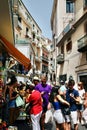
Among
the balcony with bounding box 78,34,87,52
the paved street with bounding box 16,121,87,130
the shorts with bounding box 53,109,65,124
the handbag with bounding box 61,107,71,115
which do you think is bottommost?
the paved street with bounding box 16,121,87,130

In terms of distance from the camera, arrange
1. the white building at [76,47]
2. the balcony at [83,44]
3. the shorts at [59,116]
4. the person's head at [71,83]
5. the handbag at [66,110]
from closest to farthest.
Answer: the shorts at [59,116], the handbag at [66,110], the person's head at [71,83], the balcony at [83,44], the white building at [76,47]

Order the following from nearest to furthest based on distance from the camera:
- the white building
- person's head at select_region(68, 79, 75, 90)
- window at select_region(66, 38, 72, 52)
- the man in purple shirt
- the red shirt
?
1. the red shirt
2. person's head at select_region(68, 79, 75, 90)
3. the man in purple shirt
4. the white building
5. window at select_region(66, 38, 72, 52)

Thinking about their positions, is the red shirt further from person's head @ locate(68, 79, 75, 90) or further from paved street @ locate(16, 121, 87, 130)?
paved street @ locate(16, 121, 87, 130)

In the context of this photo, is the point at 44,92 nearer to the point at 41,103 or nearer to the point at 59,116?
the point at 41,103

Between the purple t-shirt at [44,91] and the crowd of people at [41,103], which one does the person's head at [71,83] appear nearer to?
the crowd of people at [41,103]

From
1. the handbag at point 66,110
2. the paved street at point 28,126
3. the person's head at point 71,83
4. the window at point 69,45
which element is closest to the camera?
the handbag at point 66,110

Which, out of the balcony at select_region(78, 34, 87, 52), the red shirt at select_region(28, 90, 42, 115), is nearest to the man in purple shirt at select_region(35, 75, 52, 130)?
the red shirt at select_region(28, 90, 42, 115)

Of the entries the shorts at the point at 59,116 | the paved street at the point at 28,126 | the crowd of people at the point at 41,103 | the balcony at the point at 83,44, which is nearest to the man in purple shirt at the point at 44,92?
the crowd of people at the point at 41,103

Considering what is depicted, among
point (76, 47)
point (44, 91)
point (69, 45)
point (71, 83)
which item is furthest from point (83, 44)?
point (71, 83)

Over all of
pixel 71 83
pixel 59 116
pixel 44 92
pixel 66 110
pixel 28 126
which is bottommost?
pixel 28 126

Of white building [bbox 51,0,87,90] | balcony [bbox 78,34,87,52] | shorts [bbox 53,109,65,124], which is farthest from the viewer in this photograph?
white building [bbox 51,0,87,90]

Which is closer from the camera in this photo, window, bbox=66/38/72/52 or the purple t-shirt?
the purple t-shirt

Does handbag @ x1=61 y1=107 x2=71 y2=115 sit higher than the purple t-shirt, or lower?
lower

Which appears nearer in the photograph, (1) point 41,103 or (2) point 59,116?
→ (2) point 59,116
